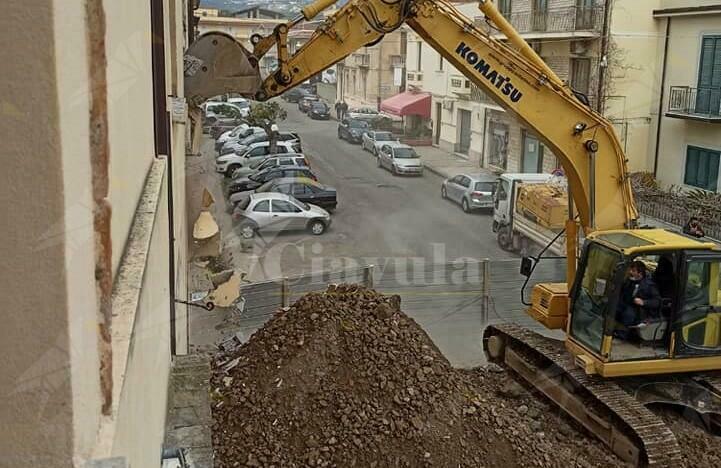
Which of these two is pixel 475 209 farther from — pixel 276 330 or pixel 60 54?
pixel 60 54

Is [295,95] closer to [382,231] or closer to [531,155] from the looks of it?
[531,155]

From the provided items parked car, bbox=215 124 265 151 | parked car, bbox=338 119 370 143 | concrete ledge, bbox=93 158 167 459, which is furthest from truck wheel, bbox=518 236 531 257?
parked car, bbox=338 119 370 143

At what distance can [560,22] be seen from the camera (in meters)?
23.7

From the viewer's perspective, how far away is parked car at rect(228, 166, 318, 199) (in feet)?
77.2

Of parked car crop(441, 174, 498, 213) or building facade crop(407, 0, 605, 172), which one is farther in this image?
building facade crop(407, 0, 605, 172)

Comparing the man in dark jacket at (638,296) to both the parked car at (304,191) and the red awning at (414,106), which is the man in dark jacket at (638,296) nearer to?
the parked car at (304,191)

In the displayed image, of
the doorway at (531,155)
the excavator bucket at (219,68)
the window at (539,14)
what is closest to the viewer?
the excavator bucket at (219,68)

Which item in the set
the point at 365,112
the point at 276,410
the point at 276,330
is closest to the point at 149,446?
the point at 276,410

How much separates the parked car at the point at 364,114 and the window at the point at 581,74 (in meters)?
13.2

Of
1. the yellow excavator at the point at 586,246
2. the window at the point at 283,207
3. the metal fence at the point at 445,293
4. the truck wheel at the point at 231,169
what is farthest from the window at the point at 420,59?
Answer: the yellow excavator at the point at 586,246

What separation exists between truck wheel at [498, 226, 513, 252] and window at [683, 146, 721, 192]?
5.99m

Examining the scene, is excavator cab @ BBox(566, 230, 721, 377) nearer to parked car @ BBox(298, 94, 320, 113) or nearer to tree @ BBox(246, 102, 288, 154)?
tree @ BBox(246, 102, 288, 154)

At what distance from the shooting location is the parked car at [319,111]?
4062cm

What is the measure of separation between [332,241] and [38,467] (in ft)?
60.2
